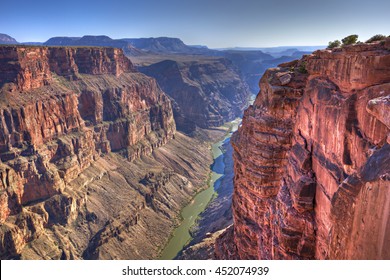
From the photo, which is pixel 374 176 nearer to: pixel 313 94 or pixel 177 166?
pixel 313 94

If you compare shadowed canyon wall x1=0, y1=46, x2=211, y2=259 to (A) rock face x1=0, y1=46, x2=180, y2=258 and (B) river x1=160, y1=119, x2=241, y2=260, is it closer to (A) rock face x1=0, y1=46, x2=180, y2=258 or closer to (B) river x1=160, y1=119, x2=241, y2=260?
(A) rock face x1=0, y1=46, x2=180, y2=258

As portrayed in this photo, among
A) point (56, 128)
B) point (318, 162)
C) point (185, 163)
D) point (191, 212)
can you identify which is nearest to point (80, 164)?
point (56, 128)

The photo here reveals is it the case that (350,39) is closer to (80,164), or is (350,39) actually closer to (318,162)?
(318,162)

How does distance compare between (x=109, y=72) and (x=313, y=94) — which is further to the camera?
(x=109, y=72)

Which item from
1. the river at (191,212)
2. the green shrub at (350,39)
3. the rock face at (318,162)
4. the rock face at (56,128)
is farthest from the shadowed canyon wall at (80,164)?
the green shrub at (350,39)

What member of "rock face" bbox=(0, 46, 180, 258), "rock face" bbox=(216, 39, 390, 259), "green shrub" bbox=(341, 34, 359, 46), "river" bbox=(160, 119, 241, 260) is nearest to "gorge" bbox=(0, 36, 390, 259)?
"rock face" bbox=(216, 39, 390, 259)

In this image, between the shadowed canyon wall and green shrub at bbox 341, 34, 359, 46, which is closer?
green shrub at bbox 341, 34, 359, 46

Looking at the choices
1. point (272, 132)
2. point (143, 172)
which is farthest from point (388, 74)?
point (143, 172)

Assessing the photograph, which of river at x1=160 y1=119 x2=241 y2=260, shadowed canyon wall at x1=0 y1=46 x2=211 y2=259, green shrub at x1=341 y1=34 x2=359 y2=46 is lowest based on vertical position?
river at x1=160 y1=119 x2=241 y2=260

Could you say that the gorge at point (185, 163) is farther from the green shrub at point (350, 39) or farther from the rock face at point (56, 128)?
the green shrub at point (350, 39)
